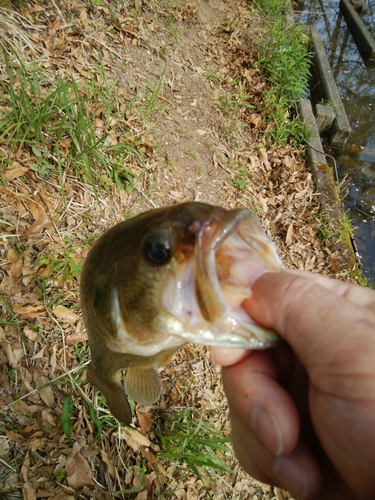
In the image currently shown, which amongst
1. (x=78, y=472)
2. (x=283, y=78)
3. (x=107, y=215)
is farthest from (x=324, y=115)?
(x=78, y=472)

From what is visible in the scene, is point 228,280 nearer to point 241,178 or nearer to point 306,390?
point 306,390

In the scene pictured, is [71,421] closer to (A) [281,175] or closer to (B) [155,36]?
(A) [281,175]

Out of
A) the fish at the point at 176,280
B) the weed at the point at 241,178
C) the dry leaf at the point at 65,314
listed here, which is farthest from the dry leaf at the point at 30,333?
the weed at the point at 241,178

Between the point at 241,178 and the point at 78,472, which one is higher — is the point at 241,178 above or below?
above

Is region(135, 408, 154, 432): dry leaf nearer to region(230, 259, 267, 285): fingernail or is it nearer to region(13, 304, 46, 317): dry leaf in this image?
region(13, 304, 46, 317): dry leaf

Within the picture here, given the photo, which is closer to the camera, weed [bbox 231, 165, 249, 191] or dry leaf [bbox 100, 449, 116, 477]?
dry leaf [bbox 100, 449, 116, 477]

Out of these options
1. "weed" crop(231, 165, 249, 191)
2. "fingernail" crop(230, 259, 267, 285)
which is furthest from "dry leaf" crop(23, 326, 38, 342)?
"weed" crop(231, 165, 249, 191)

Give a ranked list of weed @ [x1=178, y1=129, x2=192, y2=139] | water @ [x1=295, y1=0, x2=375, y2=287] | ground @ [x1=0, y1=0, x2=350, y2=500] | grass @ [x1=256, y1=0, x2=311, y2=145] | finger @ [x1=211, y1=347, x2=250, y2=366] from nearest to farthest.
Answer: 1. finger @ [x1=211, y1=347, x2=250, y2=366]
2. ground @ [x1=0, y1=0, x2=350, y2=500]
3. weed @ [x1=178, y1=129, x2=192, y2=139]
4. grass @ [x1=256, y1=0, x2=311, y2=145]
5. water @ [x1=295, y1=0, x2=375, y2=287]

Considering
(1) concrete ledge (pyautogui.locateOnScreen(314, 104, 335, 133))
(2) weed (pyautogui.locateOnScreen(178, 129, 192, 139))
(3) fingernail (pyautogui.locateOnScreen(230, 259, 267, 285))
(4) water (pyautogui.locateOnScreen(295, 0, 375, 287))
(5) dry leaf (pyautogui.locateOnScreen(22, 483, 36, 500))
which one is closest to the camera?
(3) fingernail (pyautogui.locateOnScreen(230, 259, 267, 285))
